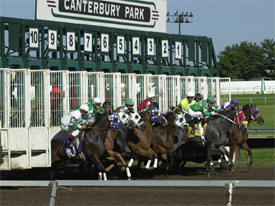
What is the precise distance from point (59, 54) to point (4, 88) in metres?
7.35

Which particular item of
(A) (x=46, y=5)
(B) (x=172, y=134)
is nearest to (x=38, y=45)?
(A) (x=46, y=5)

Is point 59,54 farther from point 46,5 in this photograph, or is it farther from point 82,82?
point 82,82

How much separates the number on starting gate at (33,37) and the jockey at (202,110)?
4.51 m

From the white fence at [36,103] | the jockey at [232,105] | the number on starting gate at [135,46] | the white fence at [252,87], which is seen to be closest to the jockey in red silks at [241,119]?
the jockey at [232,105]

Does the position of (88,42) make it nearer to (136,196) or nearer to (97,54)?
(97,54)

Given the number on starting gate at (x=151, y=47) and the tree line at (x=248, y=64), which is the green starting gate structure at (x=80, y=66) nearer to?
the number on starting gate at (x=151, y=47)

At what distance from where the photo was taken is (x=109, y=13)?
2089 cm

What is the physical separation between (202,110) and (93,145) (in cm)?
293

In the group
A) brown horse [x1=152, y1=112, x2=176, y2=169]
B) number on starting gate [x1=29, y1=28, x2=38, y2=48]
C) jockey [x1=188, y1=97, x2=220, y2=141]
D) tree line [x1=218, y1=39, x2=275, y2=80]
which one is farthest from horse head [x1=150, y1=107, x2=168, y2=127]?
tree line [x1=218, y1=39, x2=275, y2=80]

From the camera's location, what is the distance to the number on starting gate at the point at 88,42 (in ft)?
63.5

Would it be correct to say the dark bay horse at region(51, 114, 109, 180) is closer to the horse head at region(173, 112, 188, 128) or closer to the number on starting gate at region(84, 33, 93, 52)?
the horse head at region(173, 112, 188, 128)

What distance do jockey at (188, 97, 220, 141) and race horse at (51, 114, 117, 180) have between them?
92.7 inches

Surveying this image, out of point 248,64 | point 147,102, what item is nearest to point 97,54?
point 147,102

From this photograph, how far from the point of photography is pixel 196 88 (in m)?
17.0
